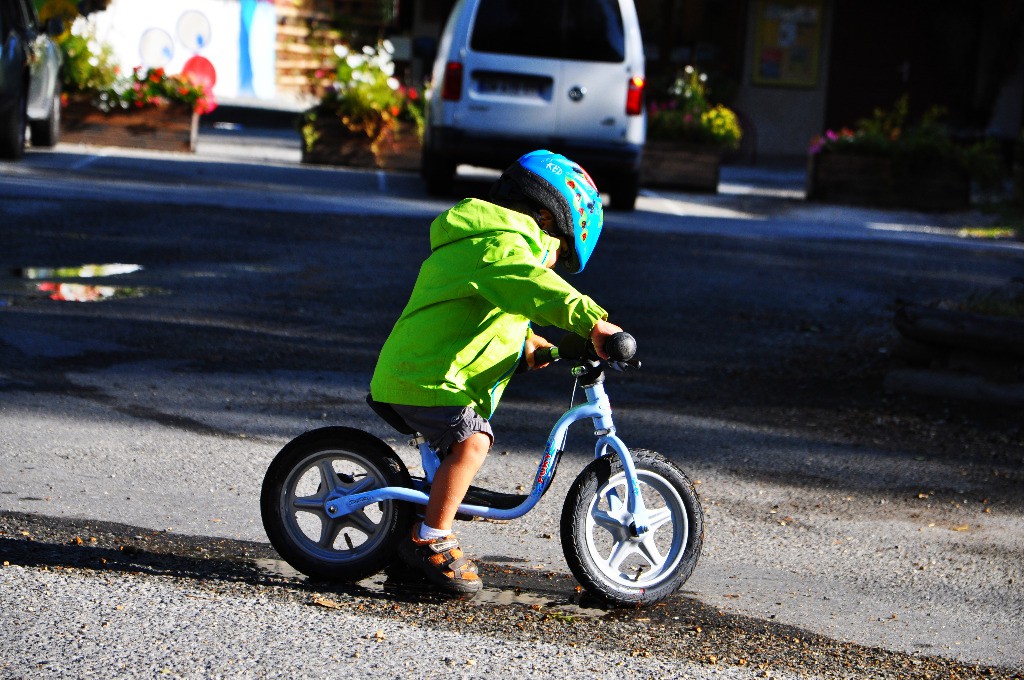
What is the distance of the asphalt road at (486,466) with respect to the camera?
3.65 m

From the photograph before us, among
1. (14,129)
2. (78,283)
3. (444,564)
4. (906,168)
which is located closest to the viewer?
(444,564)

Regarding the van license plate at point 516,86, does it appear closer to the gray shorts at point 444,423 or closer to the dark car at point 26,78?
the dark car at point 26,78

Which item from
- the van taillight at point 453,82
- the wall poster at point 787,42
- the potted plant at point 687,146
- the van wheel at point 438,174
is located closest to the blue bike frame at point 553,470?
the van taillight at point 453,82

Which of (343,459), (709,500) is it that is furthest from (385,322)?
(343,459)

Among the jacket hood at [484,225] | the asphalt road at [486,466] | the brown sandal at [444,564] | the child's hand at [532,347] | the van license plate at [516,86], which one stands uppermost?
the van license plate at [516,86]

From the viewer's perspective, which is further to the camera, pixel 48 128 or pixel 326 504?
pixel 48 128

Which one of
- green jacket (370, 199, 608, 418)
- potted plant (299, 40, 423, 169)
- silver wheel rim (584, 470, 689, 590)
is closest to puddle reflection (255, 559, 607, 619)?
silver wheel rim (584, 470, 689, 590)

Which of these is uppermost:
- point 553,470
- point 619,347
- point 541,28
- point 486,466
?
point 541,28

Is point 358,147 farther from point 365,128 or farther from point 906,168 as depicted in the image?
point 906,168

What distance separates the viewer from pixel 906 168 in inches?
628

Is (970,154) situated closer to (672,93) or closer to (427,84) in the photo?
(672,93)

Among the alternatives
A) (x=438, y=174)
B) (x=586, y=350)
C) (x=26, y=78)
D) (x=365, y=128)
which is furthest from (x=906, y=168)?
(x=586, y=350)

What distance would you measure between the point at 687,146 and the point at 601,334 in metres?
13.4

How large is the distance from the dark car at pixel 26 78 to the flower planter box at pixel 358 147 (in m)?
2.82
